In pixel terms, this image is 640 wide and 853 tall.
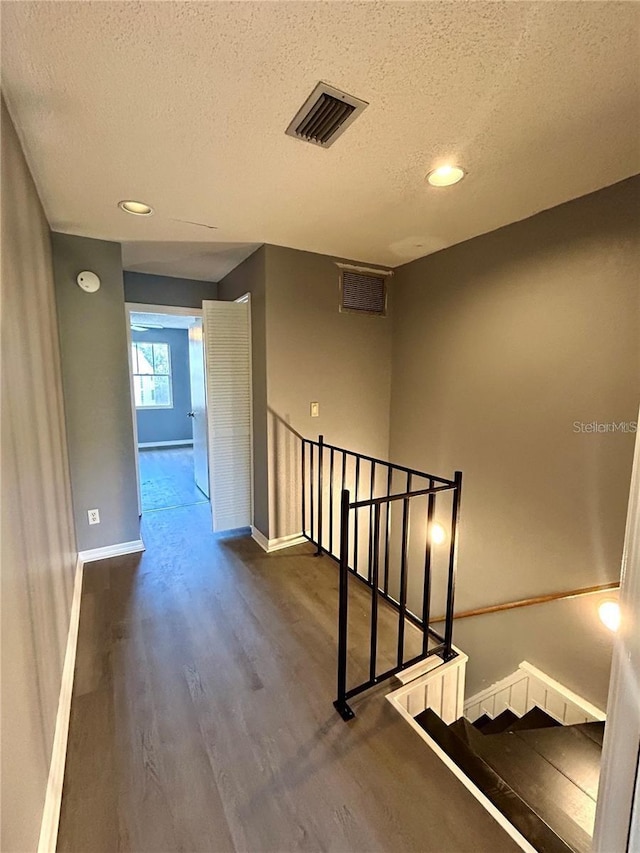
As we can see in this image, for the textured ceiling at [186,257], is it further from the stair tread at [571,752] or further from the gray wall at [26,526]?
the stair tread at [571,752]

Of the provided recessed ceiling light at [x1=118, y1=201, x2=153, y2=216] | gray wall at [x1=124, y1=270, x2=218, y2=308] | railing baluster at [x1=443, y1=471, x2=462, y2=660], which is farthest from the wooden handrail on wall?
gray wall at [x1=124, y1=270, x2=218, y2=308]

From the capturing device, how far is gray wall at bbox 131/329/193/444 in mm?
7266

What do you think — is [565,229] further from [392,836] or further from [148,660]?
[148,660]

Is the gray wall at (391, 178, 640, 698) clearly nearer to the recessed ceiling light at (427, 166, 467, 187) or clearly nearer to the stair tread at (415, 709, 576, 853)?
the recessed ceiling light at (427, 166, 467, 187)

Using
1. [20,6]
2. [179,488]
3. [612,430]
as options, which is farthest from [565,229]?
[179,488]

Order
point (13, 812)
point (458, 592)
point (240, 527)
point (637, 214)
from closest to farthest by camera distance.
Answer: point (13, 812) < point (637, 214) < point (458, 592) < point (240, 527)

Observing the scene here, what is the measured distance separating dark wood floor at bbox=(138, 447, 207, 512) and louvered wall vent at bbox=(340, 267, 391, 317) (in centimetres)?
278

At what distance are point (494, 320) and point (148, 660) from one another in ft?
9.72

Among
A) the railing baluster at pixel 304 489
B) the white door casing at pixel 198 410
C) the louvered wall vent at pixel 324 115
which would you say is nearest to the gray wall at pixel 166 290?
the white door casing at pixel 198 410

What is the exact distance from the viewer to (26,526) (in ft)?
4.17

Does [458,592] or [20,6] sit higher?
[20,6]

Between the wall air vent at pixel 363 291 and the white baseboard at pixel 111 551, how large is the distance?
2.64 m

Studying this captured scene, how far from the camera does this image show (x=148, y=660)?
193cm

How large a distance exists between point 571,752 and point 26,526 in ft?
8.93
